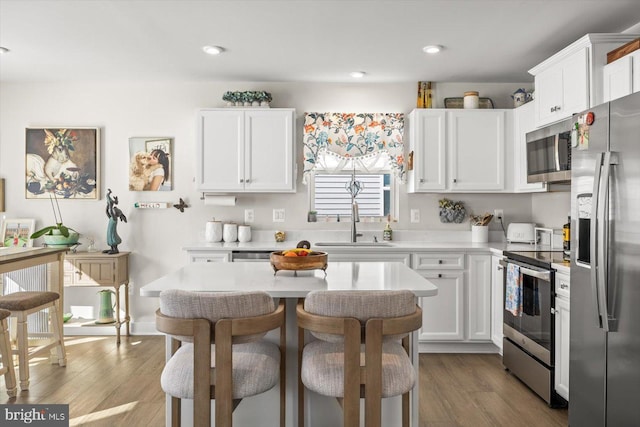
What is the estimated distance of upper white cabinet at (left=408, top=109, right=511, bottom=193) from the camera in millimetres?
4223

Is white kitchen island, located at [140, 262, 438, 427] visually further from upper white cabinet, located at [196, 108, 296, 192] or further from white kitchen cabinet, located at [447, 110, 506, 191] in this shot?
white kitchen cabinet, located at [447, 110, 506, 191]

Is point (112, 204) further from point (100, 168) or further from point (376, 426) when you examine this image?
point (376, 426)

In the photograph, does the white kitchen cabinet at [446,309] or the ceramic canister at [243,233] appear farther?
the ceramic canister at [243,233]

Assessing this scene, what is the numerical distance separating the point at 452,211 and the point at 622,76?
2.13 metres

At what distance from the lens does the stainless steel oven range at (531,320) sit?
2.88m

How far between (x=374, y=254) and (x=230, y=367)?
2361 millimetres

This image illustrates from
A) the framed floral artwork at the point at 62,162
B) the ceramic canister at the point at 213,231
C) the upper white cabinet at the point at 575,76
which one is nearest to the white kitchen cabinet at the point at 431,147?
→ the upper white cabinet at the point at 575,76

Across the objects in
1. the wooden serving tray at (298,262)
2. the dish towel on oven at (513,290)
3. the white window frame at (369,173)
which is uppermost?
the white window frame at (369,173)

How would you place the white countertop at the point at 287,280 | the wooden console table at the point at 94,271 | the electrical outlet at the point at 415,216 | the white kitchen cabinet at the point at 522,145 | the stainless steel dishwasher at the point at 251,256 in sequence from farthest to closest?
the electrical outlet at the point at 415,216 → the wooden console table at the point at 94,271 → the stainless steel dishwasher at the point at 251,256 → the white kitchen cabinet at the point at 522,145 → the white countertop at the point at 287,280

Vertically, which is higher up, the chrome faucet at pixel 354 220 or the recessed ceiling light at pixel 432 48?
the recessed ceiling light at pixel 432 48

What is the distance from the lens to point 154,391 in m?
3.10

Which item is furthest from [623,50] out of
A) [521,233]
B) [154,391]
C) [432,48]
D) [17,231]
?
[17,231]

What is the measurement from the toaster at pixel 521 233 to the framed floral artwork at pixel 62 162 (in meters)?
4.00

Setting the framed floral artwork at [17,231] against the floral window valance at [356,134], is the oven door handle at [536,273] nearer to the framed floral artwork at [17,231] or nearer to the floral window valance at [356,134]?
the floral window valance at [356,134]
